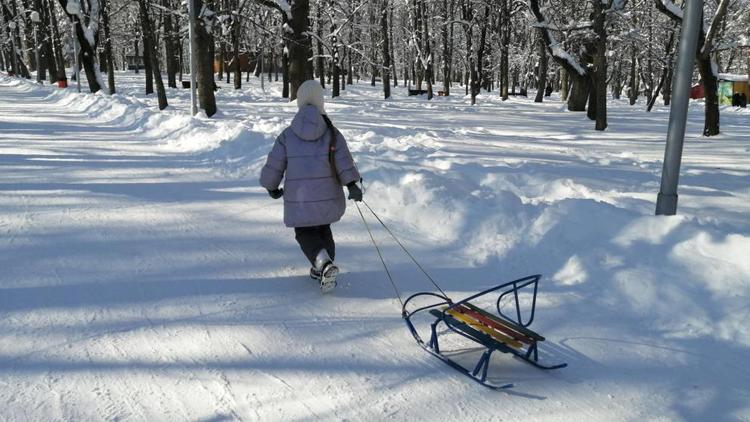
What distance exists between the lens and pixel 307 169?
14.4 ft

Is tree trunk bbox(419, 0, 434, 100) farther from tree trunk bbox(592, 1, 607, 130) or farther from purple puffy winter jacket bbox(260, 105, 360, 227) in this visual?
purple puffy winter jacket bbox(260, 105, 360, 227)

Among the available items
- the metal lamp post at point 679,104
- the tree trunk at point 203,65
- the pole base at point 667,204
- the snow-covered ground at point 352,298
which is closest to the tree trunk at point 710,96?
the snow-covered ground at point 352,298

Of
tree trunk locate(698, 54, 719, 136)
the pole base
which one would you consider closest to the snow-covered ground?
the pole base

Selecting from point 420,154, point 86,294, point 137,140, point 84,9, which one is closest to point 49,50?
point 84,9

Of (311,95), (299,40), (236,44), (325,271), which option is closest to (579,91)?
(299,40)

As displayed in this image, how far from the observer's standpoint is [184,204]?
277 inches

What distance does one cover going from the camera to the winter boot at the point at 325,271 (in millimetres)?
4262

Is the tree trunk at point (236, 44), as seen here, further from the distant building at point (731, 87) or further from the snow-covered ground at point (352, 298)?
the distant building at point (731, 87)

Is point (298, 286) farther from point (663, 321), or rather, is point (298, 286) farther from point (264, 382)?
point (663, 321)

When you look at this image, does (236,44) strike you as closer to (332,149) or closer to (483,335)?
(332,149)

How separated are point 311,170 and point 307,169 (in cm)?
3

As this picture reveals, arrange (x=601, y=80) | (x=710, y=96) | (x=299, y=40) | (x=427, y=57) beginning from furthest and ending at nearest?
(x=427, y=57) < (x=299, y=40) < (x=601, y=80) < (x=710, y=96)

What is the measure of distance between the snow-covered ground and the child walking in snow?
1.86ft

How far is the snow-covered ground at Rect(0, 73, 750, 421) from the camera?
9.84 feet
